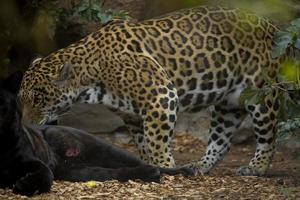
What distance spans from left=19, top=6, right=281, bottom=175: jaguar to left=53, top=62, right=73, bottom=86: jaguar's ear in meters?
0.01

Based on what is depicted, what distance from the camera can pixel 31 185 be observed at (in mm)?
4566

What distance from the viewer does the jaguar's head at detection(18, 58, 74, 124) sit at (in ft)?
22.2

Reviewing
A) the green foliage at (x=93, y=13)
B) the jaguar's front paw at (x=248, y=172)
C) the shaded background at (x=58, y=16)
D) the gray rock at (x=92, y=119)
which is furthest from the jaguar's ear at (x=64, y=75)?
the gray rock at (x=92, y=119)

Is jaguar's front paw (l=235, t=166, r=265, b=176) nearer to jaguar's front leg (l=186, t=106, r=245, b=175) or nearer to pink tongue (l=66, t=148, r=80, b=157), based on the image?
jaguar's front leg (l=186, t=106, r=245, b=175)

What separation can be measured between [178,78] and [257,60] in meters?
0.91

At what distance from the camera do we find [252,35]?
23.5ft

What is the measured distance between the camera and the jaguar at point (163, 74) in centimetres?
660

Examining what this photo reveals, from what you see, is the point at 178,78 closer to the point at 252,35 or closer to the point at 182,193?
the point at 252,35

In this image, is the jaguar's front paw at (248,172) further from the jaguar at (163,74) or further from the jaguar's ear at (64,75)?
the jaguar's ear at (64,75)

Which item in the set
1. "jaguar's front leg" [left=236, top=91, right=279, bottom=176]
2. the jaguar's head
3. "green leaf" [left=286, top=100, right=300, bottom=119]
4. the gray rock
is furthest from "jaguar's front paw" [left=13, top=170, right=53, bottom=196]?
the gray rock

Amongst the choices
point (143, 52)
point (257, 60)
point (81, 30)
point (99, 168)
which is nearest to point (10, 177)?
point (99, 168)

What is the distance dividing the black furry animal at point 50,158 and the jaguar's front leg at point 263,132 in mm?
1442

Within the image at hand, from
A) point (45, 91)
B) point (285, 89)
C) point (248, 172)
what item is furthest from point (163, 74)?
point (285, 89)

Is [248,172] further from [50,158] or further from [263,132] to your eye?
[50,158]
